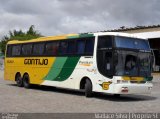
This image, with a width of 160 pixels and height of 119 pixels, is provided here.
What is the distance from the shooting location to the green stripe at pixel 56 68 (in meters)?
21.7

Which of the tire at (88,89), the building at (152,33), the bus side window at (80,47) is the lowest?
the tire at (88,89)

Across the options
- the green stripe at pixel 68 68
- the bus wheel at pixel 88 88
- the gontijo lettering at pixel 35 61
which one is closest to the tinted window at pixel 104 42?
the bus wheel at pixel 88 88

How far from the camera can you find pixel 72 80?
20.8 metres

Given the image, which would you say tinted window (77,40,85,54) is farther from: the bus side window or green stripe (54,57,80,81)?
green stripe (54,57,80,81)

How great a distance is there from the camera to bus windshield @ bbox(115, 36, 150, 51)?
18.3 metres

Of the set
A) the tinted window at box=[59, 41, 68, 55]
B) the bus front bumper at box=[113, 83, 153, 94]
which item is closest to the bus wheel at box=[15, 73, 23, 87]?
the tinted window at box=[59, 41, 68, 55]

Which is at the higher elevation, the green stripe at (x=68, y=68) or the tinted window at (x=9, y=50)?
the tinted window at (x=9, y=50)

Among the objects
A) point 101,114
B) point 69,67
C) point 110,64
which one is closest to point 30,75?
point 69,67

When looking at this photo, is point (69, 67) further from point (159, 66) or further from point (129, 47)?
point (159, 66)

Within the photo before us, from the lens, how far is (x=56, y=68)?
877 inches

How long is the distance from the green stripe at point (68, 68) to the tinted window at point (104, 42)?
1.94 metres

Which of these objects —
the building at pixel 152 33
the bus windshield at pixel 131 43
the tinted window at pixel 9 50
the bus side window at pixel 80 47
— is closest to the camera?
the bus windshield at pixel 131 43

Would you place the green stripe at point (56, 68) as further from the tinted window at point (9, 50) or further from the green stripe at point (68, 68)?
the tinted window at point (9, 50)

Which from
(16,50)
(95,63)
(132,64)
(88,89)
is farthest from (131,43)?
(16,50)
